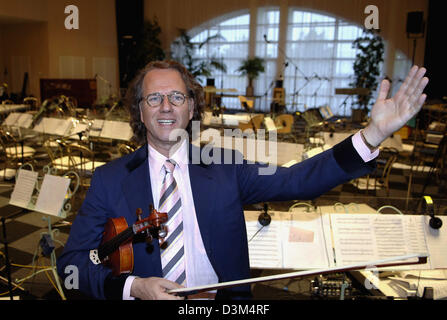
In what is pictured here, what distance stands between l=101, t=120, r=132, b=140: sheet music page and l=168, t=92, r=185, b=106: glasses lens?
4205 millimetres

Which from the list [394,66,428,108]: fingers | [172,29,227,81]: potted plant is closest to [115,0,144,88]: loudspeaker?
[172,29,227,81]: potted plant

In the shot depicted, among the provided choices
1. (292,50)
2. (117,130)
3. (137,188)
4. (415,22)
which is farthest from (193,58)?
(137,188)

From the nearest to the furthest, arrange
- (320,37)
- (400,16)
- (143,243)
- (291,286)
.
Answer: (143,243) < (291,286) < (400,16) < (320,37)

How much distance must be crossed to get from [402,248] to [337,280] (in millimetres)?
831

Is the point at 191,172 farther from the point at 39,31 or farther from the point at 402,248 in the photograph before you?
the point at 39,31

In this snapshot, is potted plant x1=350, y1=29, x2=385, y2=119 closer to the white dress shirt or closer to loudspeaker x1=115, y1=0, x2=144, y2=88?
loudspeaker x1=115, y1=0, x2=144, y2=88

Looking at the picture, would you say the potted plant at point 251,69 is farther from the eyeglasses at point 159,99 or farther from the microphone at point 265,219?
the eyeglasses at point 159,99

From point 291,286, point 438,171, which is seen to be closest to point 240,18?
point 438,171

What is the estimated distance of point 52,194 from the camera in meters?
3.03

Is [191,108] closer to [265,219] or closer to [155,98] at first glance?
[155,98]

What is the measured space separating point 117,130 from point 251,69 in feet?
34.9

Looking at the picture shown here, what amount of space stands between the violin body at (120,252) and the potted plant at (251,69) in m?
14.2

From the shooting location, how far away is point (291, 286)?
3.11 m
